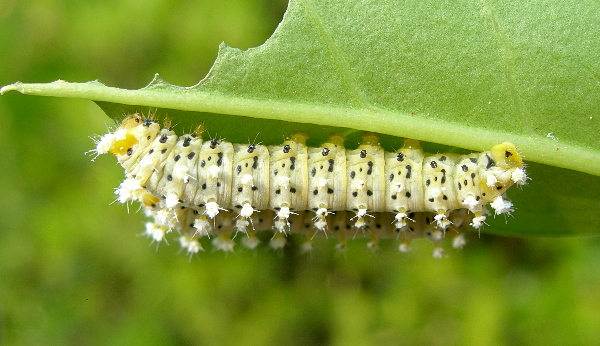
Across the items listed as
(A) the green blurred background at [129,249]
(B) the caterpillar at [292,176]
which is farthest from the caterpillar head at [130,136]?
(A) the green blurred background at [129,249]

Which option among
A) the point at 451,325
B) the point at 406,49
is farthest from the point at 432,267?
the point at 406,49

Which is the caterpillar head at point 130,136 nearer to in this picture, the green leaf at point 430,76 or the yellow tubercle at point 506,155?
the green leaf at point 430,76

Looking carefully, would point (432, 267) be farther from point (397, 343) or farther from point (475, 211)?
point (475, 211)

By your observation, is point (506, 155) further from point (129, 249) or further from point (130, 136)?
point (129, 249)

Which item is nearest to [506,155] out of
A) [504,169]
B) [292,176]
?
[504,169]

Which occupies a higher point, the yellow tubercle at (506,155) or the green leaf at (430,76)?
the green leaf at (430,76)
